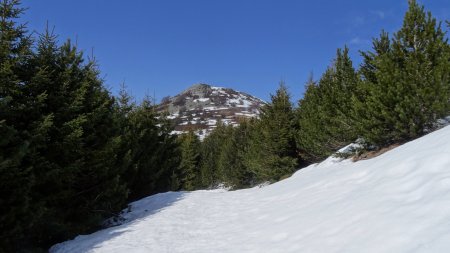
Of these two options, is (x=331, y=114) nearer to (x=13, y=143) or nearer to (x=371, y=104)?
(x=371, y=104)

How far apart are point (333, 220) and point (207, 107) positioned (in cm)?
15877

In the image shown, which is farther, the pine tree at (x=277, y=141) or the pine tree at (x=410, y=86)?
the pine tree at (x=277, y=141)

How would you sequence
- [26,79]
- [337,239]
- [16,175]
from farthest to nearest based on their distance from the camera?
[26,79] → [16,175] → [337,239]

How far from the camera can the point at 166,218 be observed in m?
11.5

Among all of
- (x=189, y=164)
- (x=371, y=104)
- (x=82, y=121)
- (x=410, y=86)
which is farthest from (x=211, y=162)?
(x=82, y=121)

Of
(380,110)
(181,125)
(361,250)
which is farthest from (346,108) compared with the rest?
(181,125)

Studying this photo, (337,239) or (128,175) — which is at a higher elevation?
(128,175)

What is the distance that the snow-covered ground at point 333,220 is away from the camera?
15.6 feet

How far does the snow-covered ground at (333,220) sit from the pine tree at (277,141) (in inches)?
518

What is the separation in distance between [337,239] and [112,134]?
396 inches

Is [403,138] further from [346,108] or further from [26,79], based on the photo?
[26,79]

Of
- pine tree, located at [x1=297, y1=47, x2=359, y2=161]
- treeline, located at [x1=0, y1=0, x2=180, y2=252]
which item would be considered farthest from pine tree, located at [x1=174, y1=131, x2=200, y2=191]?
treeline, located at [x1=0, y1=0, x2=180, y2=252]

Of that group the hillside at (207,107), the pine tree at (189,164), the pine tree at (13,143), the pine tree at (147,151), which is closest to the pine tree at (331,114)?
the pine tree at (147,151)

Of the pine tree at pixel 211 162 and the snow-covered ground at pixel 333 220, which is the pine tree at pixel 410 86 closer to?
the snow-covered ground at pixel 333 220
